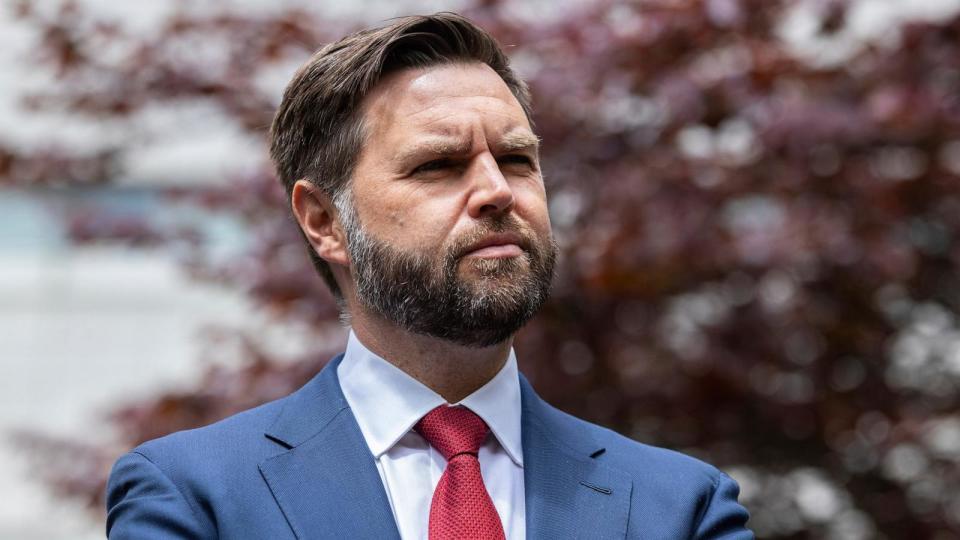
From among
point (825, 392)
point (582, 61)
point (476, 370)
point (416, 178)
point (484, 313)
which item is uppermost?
point (416, 178)

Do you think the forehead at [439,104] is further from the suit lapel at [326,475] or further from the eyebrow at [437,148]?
the suit lapel at [326,475]

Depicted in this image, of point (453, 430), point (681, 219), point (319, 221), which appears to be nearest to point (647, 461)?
point (453, 430)

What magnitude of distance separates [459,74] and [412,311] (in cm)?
56

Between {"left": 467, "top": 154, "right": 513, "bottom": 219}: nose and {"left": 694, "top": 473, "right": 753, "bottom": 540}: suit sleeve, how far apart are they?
0.76 meters

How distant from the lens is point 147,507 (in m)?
2.49

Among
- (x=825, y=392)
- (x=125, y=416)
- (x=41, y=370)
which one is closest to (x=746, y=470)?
(x=825, y=392)

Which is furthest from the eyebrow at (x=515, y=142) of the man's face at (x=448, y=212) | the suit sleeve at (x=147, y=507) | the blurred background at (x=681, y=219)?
the blurred background at (x=681, y=219)

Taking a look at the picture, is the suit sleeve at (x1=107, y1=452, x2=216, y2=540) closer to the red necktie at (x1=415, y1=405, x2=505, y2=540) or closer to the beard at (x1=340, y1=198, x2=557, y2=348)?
the red necktie at (x1=415, y1=405, x2=505, y2=540)

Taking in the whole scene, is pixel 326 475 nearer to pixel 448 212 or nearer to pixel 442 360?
pixel 442 360

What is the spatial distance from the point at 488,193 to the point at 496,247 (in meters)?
0.11

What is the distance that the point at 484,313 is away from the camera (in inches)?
104

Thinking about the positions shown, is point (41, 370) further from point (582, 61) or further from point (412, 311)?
point (412, 311)

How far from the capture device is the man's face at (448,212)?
8.75 ft

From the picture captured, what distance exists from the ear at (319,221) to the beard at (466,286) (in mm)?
220
